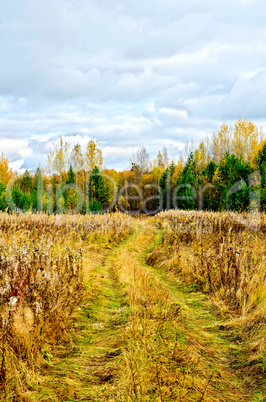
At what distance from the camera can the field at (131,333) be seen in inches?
98.6

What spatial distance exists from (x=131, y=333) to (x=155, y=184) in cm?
3834

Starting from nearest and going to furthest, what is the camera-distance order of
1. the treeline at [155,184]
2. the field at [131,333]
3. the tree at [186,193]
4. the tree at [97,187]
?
the field at [131,333] → the treeline at [155,184] → the tree at [186,193] → the tree at [97,187]

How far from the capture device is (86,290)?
5027 millimetres

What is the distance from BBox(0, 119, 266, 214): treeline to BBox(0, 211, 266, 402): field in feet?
40.6

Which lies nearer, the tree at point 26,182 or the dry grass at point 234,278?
the dry grass at point 234,278

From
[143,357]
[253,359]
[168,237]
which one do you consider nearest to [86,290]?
[143,357]

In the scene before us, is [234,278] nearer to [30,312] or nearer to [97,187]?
[30,312]

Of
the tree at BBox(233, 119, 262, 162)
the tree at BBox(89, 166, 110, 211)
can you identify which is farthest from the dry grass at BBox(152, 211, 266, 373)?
the tree at BBox(233, 119, 262, 162)

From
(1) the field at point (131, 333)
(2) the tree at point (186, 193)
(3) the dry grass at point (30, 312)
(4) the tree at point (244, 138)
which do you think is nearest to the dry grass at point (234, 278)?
(1) the field at point (131, 333)

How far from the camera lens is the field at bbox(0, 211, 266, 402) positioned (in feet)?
8.21

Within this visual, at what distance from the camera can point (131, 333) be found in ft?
10.8

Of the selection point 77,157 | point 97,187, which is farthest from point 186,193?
point 77,157

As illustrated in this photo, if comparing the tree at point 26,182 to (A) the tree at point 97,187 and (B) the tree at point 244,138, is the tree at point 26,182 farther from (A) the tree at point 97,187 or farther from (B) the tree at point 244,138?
(B) the tree at point 244,138

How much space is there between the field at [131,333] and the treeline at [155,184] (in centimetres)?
1237
